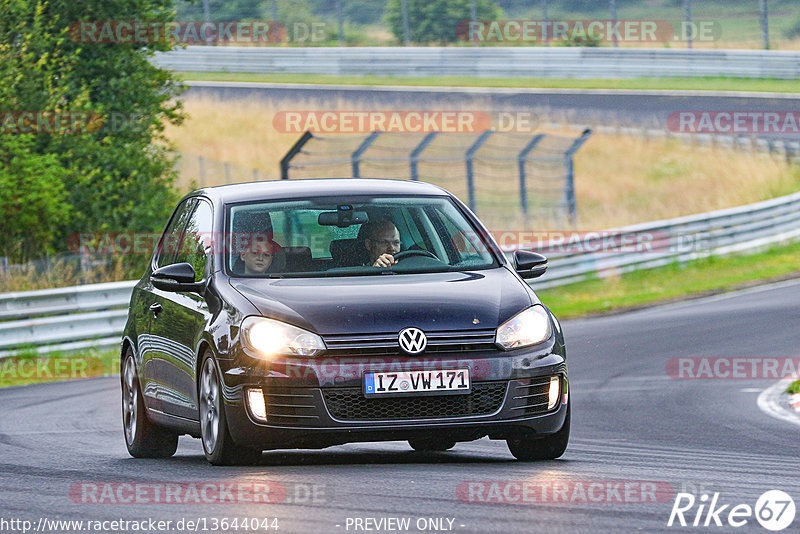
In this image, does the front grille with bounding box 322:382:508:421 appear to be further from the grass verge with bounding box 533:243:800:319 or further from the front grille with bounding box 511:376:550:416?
the grass verge with bounding box 533:243:800:319

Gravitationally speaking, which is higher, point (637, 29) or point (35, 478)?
point (35, 478)

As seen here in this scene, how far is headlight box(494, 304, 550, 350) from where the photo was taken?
24.1 feet

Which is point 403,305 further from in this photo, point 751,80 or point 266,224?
point 751,80

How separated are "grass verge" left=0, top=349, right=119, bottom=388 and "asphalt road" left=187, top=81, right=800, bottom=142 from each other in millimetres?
20692

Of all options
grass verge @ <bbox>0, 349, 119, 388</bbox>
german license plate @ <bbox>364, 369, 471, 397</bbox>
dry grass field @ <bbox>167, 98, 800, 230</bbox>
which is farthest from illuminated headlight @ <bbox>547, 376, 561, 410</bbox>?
dry grass field @ <bbox>167, 98, 800, 230</bbox>

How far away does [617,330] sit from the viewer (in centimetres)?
1822

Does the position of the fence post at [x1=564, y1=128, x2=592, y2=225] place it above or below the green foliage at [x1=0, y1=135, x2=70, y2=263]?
below

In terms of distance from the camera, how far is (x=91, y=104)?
2214 cm

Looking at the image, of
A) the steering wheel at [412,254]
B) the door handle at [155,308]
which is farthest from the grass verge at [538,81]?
the steering wheel at [412,254]

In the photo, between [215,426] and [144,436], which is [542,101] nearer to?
[144,436]

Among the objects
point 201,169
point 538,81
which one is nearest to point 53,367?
point 201,169

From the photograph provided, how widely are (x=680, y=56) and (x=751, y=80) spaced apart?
221 cm

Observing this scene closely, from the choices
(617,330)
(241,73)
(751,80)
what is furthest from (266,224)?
(241,73)

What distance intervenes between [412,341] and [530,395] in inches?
28.8
